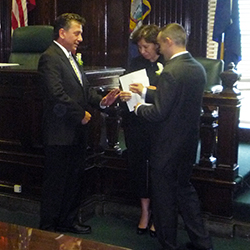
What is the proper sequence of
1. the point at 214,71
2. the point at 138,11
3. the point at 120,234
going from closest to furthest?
the point at 120,234
the point at 214,71
the point at 138,11

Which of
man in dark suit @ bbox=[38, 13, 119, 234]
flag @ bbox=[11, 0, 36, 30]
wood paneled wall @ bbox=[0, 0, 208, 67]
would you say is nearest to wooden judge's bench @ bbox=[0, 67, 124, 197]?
man in dark suit @ bbox=[38, 13, 119, 234]

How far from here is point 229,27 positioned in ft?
15.7

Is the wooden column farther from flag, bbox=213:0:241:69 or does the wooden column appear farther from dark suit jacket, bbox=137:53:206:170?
flag, bbox=213:0:241:69

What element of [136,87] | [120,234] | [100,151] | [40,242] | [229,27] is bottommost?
[120,234]

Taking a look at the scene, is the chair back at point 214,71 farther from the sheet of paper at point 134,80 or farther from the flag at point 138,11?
the sheet of paper at point 134,80

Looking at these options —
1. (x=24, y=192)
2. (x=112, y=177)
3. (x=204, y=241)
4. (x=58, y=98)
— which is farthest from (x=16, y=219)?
(x=204, y=241)

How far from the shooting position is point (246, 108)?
5.23m

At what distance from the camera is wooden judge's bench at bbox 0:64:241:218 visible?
330cm

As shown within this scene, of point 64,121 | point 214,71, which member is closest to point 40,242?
point 64,121

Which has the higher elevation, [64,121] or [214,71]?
[214,71]

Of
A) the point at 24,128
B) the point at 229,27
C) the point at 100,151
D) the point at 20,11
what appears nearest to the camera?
the point at 24,128

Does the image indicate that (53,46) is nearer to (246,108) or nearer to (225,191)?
(225,191)

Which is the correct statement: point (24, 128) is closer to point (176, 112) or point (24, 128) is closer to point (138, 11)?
point (176, 112)

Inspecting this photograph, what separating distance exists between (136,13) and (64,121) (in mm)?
2667
